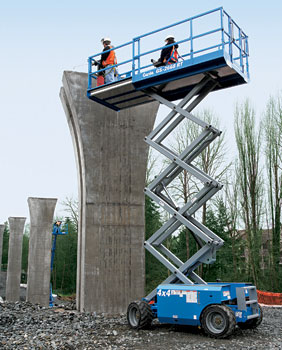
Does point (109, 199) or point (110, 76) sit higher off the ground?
point (110, 76)

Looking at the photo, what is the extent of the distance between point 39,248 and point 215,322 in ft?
44.6

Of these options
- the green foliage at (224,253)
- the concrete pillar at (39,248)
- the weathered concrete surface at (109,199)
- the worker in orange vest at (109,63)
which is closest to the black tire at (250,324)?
the weathered concrete surface at (109,199)

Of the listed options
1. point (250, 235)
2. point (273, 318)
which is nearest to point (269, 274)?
point (250, 235)

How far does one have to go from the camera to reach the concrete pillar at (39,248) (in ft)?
65.7

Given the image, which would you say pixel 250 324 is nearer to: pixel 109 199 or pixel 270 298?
pixel 109 199

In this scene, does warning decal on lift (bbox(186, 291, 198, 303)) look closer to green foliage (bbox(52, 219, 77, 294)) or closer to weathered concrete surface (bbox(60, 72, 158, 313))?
weathered concrete surface (bbox(60, 72, 158, 313))

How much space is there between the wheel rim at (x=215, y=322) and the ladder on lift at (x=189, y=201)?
1.10 m

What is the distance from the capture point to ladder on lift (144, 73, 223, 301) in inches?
374

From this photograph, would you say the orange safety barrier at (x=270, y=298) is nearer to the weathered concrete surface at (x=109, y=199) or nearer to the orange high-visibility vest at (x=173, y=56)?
the weathered concrete surface at (x=109, y=199)

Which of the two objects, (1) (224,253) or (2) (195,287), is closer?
(2) (195,287)

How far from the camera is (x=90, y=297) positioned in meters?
12.6

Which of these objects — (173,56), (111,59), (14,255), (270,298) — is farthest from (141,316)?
(14,255)

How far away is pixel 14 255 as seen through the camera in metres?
27.0

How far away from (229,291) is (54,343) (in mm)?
3884
